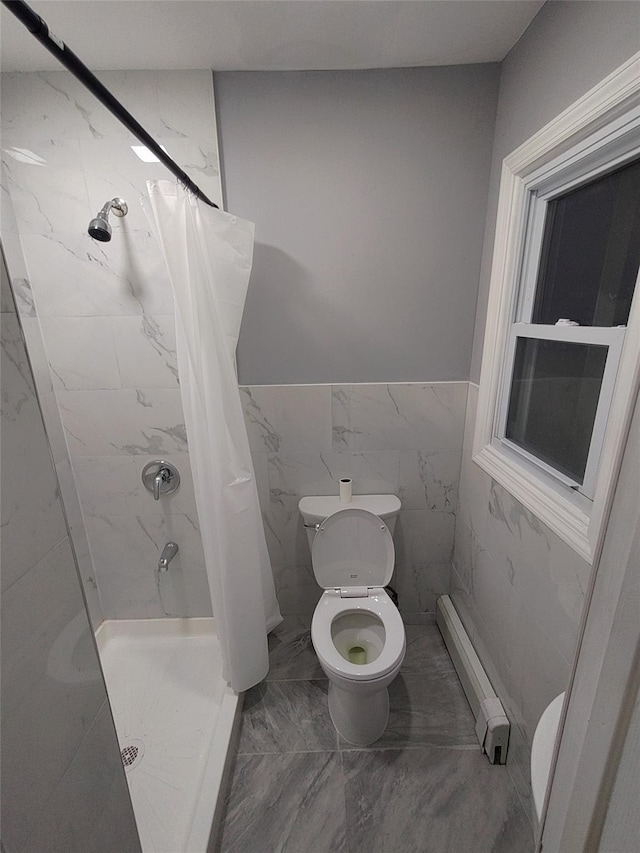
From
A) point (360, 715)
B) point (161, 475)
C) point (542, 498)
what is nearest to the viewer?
point (542, 498)

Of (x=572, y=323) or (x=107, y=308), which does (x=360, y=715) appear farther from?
A: (x=107, y=308)

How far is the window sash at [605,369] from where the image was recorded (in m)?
0.93

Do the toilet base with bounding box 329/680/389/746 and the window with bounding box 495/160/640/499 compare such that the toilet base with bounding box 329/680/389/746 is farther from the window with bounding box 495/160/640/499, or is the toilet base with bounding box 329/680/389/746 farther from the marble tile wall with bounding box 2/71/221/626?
the window with bounding box 495/160/640/499

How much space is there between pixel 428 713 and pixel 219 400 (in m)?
1.53

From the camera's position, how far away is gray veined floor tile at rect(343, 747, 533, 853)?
1.12 metres

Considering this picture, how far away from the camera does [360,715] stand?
1.33 meters

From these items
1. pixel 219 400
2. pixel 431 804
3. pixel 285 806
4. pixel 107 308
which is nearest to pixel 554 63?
pixel 219 400

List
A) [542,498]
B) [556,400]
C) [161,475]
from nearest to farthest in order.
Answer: [542,498] < [556,400] < [161,475]

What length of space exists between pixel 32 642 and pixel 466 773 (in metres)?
1.55

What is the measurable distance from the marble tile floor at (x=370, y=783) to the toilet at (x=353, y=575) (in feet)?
0.35

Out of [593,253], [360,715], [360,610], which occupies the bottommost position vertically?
[360,715]

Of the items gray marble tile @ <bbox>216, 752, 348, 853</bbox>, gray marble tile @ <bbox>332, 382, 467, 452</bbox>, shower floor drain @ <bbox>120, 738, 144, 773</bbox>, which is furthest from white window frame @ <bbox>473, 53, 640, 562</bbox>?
shower floor drain @ <bbox>120, 738, 144, 773</bbox>

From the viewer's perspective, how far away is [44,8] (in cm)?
98

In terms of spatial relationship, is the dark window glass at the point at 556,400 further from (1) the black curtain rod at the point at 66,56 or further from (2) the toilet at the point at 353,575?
(1) the black curtain rod at the point at 66,56
